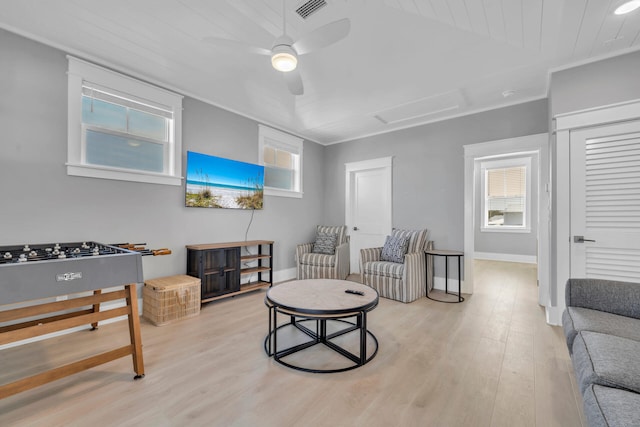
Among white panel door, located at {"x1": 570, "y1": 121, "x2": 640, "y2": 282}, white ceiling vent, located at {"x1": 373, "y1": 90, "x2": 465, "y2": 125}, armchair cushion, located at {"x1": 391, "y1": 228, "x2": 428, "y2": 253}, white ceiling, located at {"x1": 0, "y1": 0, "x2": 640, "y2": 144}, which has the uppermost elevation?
white ceiling, located at {"x1": 0, "y1": 0, "x2": 640, "y2": 144}

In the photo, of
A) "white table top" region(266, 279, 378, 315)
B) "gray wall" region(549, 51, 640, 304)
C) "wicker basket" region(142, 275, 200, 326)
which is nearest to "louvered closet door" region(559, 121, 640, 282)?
"gray wall" region(549, 51, 640, 304)

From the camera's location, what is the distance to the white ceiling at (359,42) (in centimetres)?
211

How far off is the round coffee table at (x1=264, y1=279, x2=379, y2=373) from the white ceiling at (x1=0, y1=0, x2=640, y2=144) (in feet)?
7.42

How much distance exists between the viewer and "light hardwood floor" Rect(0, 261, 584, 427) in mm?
1534

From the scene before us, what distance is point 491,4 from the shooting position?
204 cm

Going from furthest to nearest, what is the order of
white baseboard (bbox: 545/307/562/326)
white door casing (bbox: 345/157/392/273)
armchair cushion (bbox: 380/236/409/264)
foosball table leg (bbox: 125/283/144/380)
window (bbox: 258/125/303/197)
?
white door casing (bbox: 345/157/392/273) → window (bbox: 258/125/303/197) → armchair cushion (bbox: 380/236/409/264) → white baseboard (bbox: 545/307/562/326) → foosball table leg (bbox: 125/283/144/380)

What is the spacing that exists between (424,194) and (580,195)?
6.44 ft

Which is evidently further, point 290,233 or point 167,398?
point 290,233

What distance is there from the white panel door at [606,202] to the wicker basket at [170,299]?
3.96 metres

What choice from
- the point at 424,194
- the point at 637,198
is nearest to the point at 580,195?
the point at 637,198

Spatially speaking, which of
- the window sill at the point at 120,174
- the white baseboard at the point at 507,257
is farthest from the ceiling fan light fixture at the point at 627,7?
the white baseboard at the point at 507,257

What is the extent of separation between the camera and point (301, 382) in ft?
6.08

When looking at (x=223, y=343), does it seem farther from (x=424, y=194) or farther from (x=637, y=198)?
(x=637, y=198)

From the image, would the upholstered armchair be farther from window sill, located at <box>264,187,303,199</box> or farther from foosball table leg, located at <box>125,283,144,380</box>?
foosball table leg, located at <box>125,283,144,380</box>
